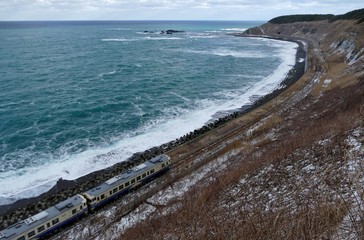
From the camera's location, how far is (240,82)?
69125mm

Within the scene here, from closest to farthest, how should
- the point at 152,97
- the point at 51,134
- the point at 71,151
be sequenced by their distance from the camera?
the point at 71,151 → the point at 51,134 → the point at 152,97

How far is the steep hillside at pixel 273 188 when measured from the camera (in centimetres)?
575

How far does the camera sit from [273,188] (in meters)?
13.9

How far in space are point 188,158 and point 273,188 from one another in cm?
1862

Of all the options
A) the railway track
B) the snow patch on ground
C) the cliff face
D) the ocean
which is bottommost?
the ocean

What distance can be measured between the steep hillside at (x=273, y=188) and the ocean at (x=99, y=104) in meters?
9.10

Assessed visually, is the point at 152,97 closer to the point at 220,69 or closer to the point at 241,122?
the point at 241,122

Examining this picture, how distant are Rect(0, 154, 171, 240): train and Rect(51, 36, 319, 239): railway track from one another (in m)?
0.54

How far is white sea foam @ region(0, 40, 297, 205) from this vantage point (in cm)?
3011

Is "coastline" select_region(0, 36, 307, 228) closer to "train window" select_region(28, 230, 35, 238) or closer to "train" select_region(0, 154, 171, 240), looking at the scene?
"train" select_region(0, 154, 171, 240)

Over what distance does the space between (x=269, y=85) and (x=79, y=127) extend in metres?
40.8

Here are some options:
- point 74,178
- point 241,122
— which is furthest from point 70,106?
point 241,122

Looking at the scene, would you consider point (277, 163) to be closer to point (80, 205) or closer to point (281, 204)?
point (281, 204)

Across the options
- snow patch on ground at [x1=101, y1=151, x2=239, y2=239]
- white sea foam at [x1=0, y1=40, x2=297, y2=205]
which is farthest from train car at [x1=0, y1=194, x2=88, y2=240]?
white sea foam at [x1=0, y1=40, x2=297, y2=205]
